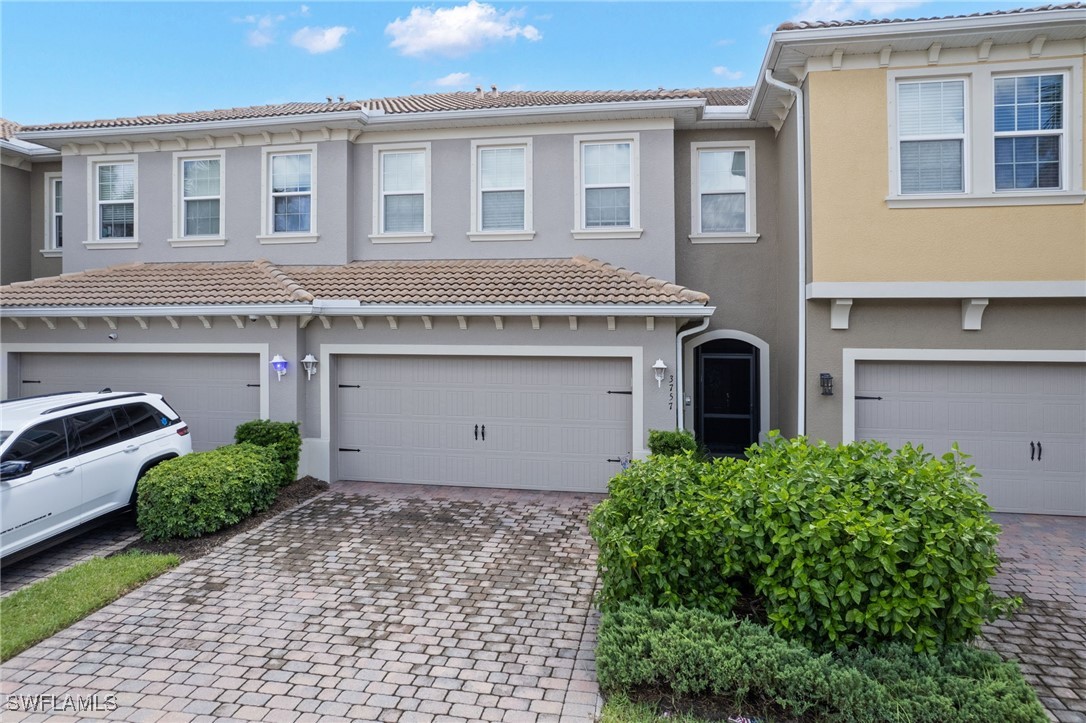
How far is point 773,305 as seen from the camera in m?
10.9

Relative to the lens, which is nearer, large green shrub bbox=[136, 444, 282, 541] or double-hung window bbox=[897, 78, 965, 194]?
large green shrub bbox=[136, 444, 282, 541]

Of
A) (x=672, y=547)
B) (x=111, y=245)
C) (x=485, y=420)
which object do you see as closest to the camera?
(x=672, y=547)

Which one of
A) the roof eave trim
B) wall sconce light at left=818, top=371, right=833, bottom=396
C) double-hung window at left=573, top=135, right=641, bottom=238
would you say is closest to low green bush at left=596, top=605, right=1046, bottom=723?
wall sconce light at left=818, top=371, right=833, bottom=396

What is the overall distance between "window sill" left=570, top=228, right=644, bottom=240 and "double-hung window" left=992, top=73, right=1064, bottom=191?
17.4 feet

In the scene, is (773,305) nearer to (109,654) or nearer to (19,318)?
(109,654)

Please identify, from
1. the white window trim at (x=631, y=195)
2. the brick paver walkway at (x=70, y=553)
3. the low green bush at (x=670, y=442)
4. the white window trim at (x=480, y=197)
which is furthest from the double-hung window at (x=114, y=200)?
the low green bush at (x=670, y=442)

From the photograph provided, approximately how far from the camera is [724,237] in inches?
434

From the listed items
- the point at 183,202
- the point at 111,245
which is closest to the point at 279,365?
the point at 183,202

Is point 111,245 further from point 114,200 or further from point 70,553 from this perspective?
point 70,553

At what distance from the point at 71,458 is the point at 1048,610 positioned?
34.0ft

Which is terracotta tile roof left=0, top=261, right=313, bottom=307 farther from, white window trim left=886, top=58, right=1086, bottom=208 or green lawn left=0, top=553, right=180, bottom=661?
white window trim left=886, top=58, right=1086, bottom=208

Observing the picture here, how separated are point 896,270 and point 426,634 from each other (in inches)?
305

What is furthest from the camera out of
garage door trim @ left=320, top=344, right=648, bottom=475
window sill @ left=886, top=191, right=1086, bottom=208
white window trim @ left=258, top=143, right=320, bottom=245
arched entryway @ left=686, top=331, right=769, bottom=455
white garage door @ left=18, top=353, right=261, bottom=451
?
white window trim @ left=258, top=143, right=320, bottom=245

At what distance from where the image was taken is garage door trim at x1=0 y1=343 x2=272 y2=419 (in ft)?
33.2
